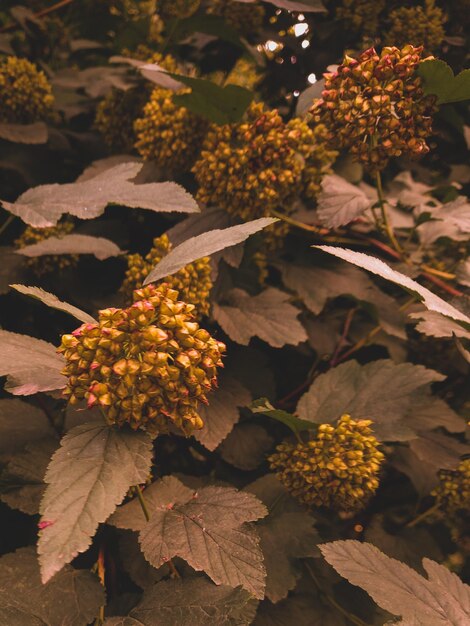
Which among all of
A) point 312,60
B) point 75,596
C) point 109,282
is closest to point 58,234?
point 109,282

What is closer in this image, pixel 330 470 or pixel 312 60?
pixel 330 470

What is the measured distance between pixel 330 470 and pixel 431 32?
1.88 meters

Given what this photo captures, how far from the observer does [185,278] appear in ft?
4.84

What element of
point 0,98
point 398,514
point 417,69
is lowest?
point 398,514

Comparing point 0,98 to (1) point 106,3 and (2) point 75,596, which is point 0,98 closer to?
(1) point 106,3

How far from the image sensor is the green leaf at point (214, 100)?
1653mm

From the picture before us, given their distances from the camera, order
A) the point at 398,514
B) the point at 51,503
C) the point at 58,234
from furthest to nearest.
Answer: the point at 398,514 < the point at 58,234 < the point at 51,503

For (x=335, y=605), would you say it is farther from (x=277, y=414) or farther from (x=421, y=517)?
(x=277, y=414)

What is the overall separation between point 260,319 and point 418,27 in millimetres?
1456

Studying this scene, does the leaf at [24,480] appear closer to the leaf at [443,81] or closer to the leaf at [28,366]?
the leaf at [28,366]

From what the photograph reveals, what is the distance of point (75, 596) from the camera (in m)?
1.22

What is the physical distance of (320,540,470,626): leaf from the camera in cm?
113

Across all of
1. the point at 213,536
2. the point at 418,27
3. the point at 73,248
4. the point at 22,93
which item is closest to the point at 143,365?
the point at 213,536

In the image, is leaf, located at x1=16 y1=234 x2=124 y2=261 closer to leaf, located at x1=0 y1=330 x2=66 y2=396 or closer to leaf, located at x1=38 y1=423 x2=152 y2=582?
leaf, located at x1=0 y1=330 x2=66 y2=396
